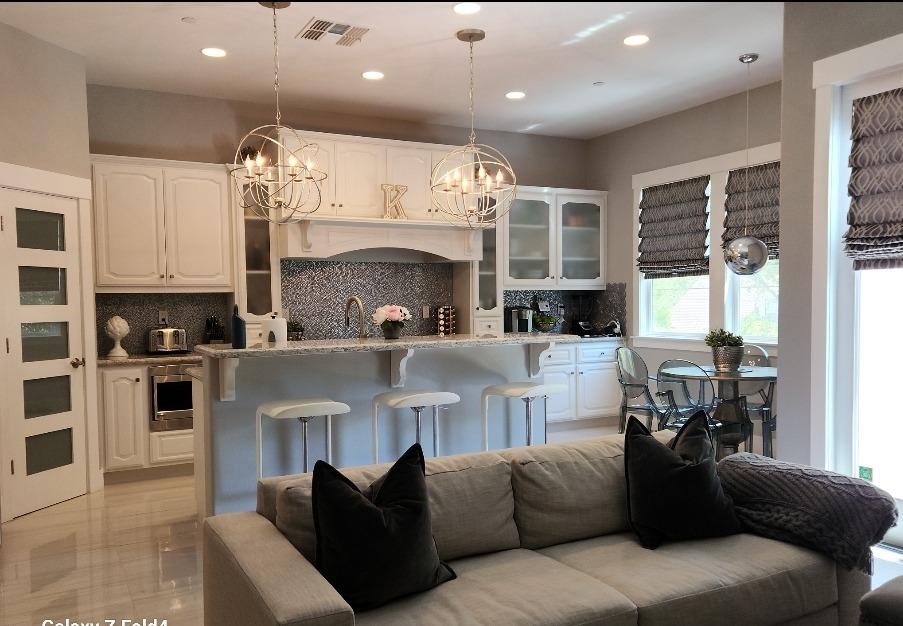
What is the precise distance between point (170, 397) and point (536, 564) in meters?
3.90

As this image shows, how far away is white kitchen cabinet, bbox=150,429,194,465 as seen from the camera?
215 inches

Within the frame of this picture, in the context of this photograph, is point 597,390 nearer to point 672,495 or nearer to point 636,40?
point 636,40

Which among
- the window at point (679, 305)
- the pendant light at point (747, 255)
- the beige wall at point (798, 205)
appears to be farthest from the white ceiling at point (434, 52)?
the window at point (679, 305)

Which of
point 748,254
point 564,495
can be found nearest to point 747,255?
point 748,254

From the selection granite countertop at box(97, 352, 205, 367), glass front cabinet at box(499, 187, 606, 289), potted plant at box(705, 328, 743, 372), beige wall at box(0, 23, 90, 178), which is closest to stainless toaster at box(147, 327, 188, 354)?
granite countertop at box(97, 352, 205, 367)

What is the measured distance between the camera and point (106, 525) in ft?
14.4

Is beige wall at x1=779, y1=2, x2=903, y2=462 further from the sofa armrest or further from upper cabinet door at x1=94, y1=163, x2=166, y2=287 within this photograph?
upper cabinet door at x1=94, y1=163, x2=166, y2=287

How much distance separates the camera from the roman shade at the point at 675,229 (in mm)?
6465

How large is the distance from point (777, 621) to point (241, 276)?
468 cm

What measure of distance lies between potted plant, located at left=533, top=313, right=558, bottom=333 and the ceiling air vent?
348 cm

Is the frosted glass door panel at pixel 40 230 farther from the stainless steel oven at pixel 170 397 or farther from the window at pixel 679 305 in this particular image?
the window at pixel 679 305

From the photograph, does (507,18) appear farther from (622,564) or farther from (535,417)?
(622,564)

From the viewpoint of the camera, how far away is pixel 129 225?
550 centimetres

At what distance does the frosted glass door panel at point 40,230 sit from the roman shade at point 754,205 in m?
5.08
